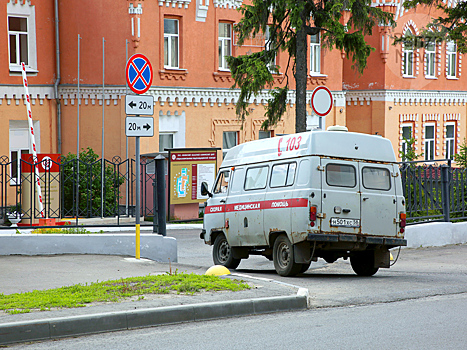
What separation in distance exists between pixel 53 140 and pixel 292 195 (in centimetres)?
1746

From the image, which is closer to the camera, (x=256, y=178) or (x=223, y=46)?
(x=256, y=178)

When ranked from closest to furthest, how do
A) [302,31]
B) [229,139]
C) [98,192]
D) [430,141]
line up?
[98,192]
[302,31]
[229,139]
[430,141]

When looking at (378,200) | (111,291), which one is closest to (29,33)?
(378,200)

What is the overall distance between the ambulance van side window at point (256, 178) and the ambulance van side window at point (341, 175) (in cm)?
154

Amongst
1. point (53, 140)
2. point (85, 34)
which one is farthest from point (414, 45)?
point (53, 140)

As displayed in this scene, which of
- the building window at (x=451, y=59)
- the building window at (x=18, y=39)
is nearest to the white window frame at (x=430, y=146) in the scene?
the building window at (x=451, y=59)

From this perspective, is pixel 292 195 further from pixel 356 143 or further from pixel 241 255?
pixel 241 255

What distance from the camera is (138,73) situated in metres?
13.2

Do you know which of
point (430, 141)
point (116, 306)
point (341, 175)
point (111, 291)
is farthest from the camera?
point (430, 141)

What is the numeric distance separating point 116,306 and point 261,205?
5145mm

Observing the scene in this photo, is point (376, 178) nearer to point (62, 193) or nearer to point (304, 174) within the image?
point (304, 174)

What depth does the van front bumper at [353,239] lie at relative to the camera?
38.2 feet

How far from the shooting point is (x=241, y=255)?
14156 millimetres

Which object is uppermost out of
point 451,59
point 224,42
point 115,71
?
point 451,59
